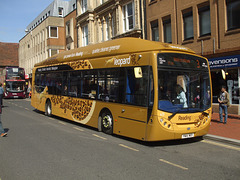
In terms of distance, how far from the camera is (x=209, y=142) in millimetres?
7848

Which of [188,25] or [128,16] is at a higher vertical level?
[128,16]

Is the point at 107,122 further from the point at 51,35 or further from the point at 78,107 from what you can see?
the point at 51,35

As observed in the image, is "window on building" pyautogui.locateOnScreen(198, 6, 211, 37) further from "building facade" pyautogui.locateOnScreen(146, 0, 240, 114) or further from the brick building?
the brick building

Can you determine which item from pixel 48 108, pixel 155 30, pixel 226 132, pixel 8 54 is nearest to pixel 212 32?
pixel 155 30

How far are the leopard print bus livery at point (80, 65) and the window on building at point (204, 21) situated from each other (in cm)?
823

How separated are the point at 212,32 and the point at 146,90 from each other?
29.6 ft

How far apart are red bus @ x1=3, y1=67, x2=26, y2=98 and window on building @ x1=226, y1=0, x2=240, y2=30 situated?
1123 inches

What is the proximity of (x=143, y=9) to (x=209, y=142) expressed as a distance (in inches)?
549

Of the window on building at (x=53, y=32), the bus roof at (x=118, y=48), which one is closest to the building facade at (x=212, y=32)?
the bus roof at (x=118, y=48)

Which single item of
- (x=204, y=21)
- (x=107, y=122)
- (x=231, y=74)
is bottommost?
(x=107, y=122)

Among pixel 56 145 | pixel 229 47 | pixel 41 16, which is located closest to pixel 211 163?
pixel 56 145

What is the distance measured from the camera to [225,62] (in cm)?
1342

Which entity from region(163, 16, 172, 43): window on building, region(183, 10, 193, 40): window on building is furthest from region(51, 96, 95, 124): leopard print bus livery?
region(163, 16, 172, 43): window on building

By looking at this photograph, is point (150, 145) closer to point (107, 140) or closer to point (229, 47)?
point (107, 140)
